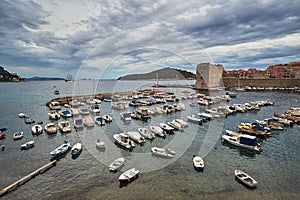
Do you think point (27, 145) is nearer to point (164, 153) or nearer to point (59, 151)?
point (59, 151)

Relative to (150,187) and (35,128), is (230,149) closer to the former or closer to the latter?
(150,187)

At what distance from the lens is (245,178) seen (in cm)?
1535

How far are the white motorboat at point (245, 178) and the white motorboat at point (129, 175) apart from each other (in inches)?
366

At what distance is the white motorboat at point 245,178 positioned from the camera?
14820 mm

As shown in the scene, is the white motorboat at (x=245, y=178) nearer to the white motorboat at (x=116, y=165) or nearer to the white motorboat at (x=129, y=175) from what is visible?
the white motorboat at (x=129, y=175)

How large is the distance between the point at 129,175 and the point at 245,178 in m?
10.3

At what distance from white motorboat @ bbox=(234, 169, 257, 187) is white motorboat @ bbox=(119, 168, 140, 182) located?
366 inches

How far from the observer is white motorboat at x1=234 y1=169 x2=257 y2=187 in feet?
48.6

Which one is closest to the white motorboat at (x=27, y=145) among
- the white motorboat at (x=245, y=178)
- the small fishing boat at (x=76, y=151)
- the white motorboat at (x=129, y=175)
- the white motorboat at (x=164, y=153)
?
the small fishing boat at (x=76, y=151)

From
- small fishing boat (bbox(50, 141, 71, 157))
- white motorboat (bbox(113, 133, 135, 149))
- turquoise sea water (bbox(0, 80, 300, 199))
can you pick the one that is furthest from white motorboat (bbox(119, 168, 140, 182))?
small fishing boat (bbox(50, 141, 71, 157))

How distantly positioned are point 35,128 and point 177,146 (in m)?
23.2

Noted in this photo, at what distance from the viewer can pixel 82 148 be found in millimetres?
22812

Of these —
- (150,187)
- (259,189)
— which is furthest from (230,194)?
(150,187)

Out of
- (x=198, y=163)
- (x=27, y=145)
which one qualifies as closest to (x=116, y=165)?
(x=198, y=163)
